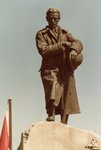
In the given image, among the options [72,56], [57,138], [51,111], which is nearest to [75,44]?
[72,56]

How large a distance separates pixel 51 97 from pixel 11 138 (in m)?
1.34

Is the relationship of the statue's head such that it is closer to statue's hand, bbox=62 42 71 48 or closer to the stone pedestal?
statue's hand, bbox=62 42 71 48

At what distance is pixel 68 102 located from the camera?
579 inches

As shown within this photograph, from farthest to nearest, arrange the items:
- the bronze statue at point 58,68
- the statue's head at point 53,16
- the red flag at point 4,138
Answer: the statue's head at point 53,16, the bronze statue at point 58,68, the red flag at point 4,138

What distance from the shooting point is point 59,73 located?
14.8 m

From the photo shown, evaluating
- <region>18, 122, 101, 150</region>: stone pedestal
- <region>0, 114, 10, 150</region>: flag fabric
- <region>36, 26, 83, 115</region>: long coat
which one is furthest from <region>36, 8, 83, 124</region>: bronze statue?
<region>0, 114, 10, 150</region>: flag fabric

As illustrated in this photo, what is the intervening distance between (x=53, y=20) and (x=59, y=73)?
1.14 m

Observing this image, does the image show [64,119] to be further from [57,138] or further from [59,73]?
[59,73]

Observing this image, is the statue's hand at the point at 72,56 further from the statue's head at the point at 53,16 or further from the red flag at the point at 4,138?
the red flag at the point at 4,138

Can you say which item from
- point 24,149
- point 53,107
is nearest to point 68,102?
point 53,107

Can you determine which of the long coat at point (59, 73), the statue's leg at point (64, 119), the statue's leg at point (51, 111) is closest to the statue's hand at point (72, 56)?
the long coat at point (59, 73)

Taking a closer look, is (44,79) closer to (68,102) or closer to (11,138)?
(68,102)

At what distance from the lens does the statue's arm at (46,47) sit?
14688 millimetres

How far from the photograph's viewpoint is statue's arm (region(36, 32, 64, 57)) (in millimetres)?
14688
